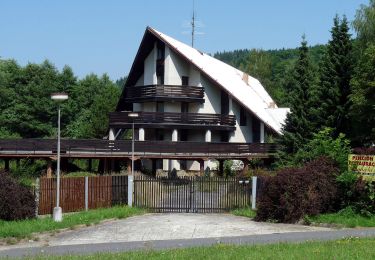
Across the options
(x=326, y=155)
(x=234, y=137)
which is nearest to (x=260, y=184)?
(x=326, y=155)

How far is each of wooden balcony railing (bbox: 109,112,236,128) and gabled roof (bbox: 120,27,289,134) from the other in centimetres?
248

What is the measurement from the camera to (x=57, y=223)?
19938 mm

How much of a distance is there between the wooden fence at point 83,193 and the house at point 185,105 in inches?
1049

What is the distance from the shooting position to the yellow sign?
21.0 m

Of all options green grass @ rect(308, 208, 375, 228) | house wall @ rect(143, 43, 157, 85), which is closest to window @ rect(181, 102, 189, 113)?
house wall @ rect(143, 43, 157, 85)

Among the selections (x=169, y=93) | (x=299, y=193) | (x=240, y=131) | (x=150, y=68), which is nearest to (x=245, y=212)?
(x=299, y=193)

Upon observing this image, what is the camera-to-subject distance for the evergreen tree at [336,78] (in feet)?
129

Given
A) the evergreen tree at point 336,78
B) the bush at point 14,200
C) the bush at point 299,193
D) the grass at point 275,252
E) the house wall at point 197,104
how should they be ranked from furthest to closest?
the house wall at point 197,104 → the evergreen tree at point 336,78 → the bush at point 299,193 → the bush at point 14,200 → the grass at point 275,252

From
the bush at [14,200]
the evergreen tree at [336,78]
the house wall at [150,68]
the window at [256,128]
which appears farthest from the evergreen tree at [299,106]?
the bush at [14,200]

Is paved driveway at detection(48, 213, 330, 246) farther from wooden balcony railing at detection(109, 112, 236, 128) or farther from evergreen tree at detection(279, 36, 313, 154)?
wooden balcony railing at detection(109, 112, 236, 128)

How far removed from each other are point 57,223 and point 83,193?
5.13 meters

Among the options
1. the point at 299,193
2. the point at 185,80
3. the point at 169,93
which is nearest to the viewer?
the point at 299,193

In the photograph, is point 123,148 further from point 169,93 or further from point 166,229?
point 166,229

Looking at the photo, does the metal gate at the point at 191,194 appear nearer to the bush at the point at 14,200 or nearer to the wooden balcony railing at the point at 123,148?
the bush at the point at 14,200
